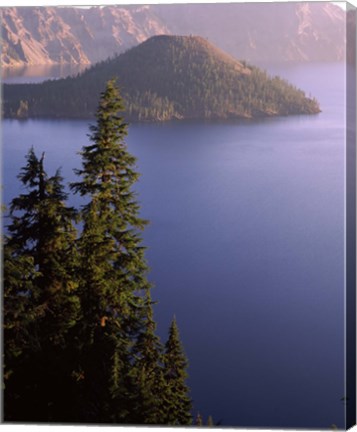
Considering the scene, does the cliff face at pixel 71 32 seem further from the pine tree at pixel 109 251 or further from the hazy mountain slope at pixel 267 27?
the pine tree at pixel 109 251

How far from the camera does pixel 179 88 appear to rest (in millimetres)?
9586

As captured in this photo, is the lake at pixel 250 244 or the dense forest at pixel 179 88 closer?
the lake at pixel 250 244

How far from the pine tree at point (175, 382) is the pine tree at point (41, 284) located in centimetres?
100

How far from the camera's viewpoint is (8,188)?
9125 mm

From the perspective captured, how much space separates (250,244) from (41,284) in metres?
2.11

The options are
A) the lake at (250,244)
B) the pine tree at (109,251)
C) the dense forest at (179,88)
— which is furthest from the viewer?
the dense forest at (179,88)

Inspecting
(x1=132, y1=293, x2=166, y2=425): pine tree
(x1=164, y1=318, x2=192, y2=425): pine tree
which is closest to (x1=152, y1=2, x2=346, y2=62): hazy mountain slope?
(x1=132, y1=293, x2=166, y2=425): pine tree

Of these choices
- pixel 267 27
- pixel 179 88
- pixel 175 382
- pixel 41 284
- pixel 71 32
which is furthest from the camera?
pixel 71 32

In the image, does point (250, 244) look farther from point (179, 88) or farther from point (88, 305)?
point (179, 88)

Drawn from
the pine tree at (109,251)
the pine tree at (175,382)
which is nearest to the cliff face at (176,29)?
the pine tree at (109,251)

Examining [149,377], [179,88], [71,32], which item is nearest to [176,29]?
[179,88]

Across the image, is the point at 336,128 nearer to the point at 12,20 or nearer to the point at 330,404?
the point at 330,404

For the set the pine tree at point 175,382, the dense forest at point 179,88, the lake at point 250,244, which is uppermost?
the dense forest at point 179,88

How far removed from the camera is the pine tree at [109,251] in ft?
29.1
